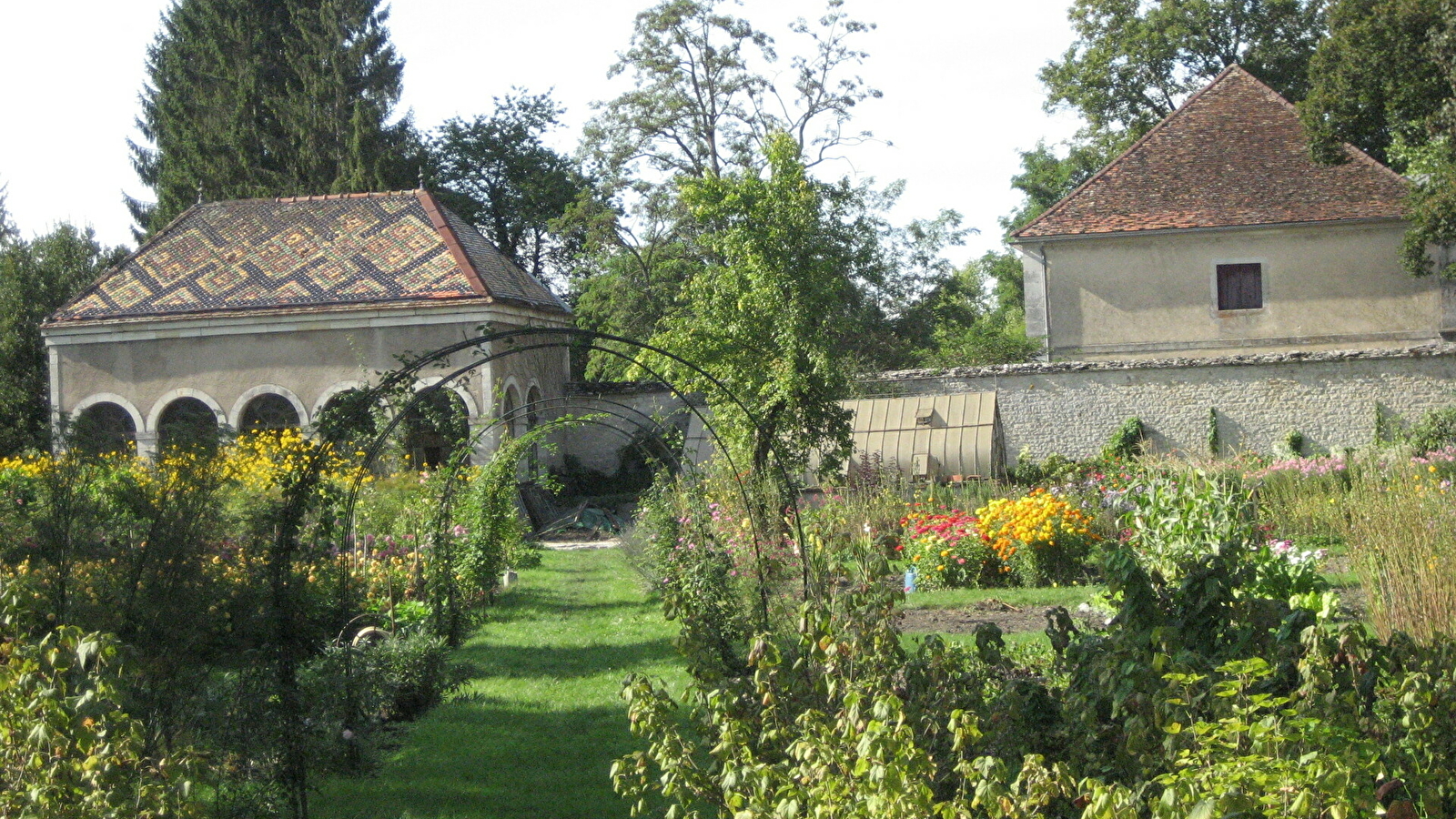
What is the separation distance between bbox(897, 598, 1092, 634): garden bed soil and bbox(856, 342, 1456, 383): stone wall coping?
9.79 meters

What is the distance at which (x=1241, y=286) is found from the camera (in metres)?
22.7

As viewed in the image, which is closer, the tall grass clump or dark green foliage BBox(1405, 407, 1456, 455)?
the tall grass clump

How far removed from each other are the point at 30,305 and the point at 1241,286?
2498 centimetres

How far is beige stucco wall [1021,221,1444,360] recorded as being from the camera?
2230cm

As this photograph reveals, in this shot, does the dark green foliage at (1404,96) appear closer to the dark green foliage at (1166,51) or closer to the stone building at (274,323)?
the dark green foliage at (1166,51)

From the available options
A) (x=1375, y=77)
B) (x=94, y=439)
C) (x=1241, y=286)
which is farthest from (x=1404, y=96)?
(x=94, y=439)

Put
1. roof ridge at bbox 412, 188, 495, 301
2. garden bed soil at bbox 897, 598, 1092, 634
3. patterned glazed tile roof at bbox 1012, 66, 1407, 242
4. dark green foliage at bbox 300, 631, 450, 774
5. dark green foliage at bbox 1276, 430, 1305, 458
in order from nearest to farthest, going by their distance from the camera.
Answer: dark green foliage at bbox 300, 631, 450, 774, garden bed soil at bbox 897, 598, 1092, 634, dark green foliage at bbox 1276, 430, 1305, 458, roof ridge at bbox 412, 188, 495, 301, patterned glazed tile roof at bbox 1012, 66, 1407, 242

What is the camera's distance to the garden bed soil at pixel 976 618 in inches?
365

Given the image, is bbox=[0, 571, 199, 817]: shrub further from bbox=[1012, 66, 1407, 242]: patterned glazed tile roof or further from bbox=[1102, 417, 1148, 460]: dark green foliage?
bbox=[1012, 66, 1407, 242]: patterned glazed tile roof

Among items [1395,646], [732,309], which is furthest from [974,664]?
[732,309]

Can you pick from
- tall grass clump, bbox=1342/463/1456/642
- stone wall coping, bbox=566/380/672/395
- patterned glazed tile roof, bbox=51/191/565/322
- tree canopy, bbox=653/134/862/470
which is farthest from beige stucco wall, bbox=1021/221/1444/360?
tall grass clump, bbox=1342/463/1456/642

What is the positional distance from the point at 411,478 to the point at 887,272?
23138 mm

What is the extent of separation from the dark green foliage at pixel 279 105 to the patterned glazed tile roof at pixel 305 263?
27.0 ft

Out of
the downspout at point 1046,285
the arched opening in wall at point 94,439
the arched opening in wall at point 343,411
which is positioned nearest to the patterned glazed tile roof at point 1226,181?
the downspout at point 1046,285
